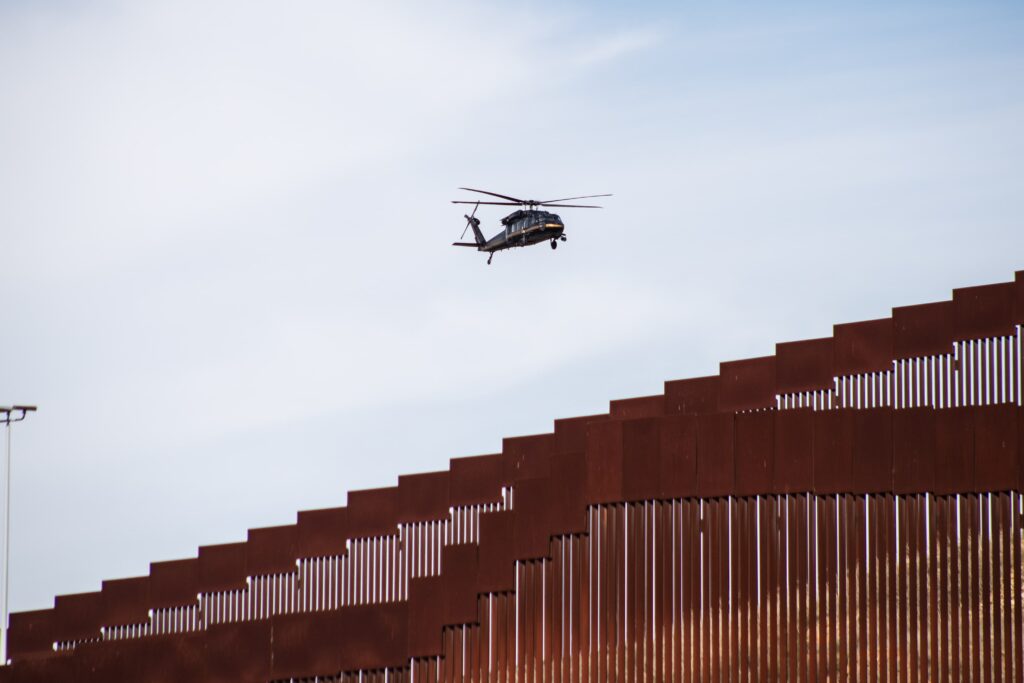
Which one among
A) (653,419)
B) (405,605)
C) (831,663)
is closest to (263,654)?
(405,605)

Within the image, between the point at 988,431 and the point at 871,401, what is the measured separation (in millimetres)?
6181

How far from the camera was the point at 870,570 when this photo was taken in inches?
1237

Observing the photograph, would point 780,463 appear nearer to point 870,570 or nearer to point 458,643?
point 870,570

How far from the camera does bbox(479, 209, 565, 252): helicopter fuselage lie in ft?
151

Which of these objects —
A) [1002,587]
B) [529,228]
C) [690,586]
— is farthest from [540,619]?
[529,228]

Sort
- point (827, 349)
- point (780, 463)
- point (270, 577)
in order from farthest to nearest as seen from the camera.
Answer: point (270, 577), point (827, 349), point (780, 463)

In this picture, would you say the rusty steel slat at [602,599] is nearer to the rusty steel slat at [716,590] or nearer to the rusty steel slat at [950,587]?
the rusty steel slat at [716,590]

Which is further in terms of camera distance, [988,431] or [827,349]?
[827,349]

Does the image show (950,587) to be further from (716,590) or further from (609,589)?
(609,589)

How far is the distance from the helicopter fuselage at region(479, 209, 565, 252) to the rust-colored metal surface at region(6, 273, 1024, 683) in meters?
6.41

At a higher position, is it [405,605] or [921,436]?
[921,436]

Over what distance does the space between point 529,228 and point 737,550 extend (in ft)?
51.2

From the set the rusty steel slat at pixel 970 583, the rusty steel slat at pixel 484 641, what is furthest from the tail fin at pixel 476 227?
the rusty steel slat at pixel 970 583

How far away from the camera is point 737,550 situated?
1286 inches
